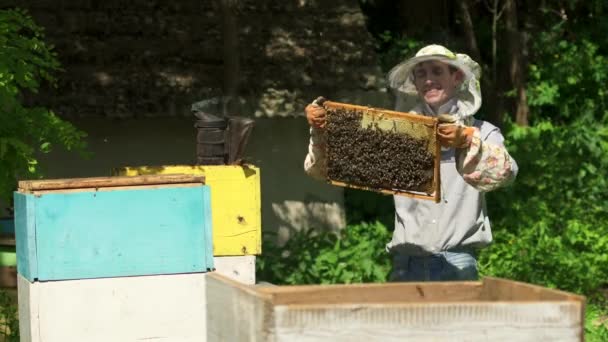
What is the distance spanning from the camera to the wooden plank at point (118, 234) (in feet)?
13.4

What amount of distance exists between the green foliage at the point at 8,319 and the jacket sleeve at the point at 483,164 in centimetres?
301

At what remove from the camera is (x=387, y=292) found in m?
2.77

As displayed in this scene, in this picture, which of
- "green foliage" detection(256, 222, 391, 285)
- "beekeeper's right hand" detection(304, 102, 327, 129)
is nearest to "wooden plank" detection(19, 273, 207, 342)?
"beekeeper's right hand" detection(304, 102, 327, 129)

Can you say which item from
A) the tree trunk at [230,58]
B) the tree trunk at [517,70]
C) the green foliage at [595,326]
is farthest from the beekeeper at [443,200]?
the tree trunk at [517,70]

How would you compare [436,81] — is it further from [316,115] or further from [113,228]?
[113,228]

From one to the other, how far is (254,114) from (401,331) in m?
7.50

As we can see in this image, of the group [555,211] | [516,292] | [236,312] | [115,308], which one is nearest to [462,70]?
[115,308]

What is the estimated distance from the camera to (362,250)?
8633 millimetres

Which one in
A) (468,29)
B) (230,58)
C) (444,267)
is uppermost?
(468,29)

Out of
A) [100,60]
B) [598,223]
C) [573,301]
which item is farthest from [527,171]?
[573,301]

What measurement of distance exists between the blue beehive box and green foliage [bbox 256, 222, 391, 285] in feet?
12.4

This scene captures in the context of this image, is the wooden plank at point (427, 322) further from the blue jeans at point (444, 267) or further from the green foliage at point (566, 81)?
the green foliage at point (566, 81)

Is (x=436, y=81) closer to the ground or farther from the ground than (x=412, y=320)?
farther from the ground

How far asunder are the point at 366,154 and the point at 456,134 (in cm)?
44
